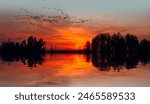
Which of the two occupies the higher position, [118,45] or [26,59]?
[118,45]

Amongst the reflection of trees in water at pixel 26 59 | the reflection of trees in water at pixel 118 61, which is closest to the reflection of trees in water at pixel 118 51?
the reflection of trees in water at pixel 118 61

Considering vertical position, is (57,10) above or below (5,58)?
above

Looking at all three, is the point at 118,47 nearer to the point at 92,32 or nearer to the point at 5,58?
the point at 92,32

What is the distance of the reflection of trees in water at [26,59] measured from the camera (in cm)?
427

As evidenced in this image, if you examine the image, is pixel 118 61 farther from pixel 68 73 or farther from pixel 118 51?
pixel 68 73

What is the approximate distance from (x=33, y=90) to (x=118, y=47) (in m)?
0.72

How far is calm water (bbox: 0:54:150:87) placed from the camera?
167 inches

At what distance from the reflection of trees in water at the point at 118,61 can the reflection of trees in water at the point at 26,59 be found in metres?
0.40

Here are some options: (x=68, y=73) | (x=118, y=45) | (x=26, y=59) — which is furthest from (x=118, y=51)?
(x=26, y=59)

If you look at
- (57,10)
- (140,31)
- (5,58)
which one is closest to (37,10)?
(57,10)

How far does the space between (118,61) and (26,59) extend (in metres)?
0.69

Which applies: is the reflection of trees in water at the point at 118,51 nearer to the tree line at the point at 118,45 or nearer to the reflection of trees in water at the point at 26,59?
the tree line at the point at 118,45

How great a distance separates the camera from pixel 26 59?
4277 millimetres

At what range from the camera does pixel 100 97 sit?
4.13 meters
